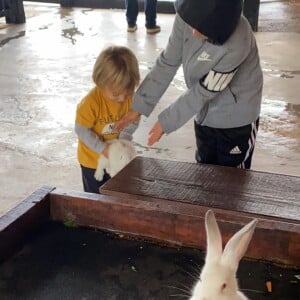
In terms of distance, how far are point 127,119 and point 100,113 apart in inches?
3.7

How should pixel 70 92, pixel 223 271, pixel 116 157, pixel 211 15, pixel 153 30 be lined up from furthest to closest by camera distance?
1. pixel 153 30
2. pixel 70 92
3. pixel 116 157
4. pixel 211 15
5. pixel 223 271

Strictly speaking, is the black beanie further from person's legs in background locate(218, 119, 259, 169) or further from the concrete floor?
the concrete floor

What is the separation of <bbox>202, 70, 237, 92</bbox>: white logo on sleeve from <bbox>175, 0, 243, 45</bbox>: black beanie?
0.13 meters

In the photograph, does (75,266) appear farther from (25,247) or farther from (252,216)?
(252,216)

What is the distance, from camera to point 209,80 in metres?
1.74

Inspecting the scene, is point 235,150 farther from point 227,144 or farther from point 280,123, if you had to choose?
point 280,123

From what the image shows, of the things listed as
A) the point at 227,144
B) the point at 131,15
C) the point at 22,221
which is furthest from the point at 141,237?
the point at 131,15

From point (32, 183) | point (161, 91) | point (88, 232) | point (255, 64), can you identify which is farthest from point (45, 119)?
point (88, 232)

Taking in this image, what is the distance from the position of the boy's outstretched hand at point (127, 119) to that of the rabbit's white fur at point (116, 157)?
5cm

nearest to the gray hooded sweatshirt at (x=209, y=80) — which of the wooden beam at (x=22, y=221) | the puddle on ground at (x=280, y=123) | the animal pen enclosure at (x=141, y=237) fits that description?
the animal pen enclosure at (x=141, y=237)

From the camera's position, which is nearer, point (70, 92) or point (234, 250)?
point (234, 250)

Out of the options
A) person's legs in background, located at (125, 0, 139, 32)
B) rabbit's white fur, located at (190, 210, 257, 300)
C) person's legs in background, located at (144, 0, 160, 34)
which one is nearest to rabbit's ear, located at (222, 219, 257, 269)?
rabbit's white fur, located at (190, 210, 257, 300)

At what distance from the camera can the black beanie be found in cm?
156

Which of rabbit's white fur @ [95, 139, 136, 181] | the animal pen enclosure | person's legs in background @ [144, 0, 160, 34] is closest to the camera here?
the animal pen enclosure
